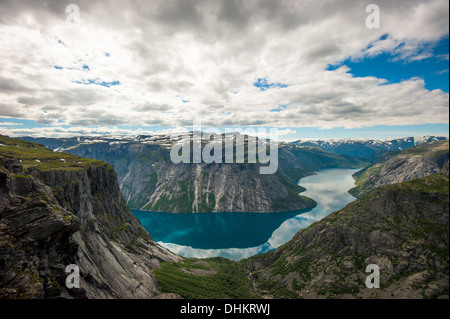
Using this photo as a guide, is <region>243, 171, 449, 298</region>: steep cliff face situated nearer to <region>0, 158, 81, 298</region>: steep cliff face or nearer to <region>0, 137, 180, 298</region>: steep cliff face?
<region>0, 137, 180, 298</region>: steep cliff face

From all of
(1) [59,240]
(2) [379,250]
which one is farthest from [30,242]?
(2) [379,250]

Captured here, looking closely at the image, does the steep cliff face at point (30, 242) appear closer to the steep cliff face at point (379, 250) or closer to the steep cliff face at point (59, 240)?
the steep cliff face at point (59, 240)

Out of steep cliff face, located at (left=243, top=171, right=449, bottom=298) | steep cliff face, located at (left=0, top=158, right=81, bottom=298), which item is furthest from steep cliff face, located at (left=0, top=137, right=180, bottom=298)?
steep cliff face, located at (left=243, top=171, right=449, bottom=298)

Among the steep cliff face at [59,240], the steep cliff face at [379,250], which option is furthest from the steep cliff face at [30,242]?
the steep cliff face at [379,250]
